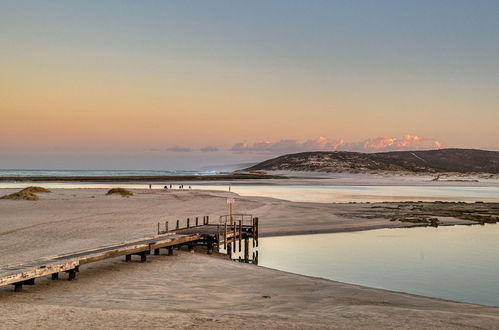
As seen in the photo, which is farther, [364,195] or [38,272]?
[364,195]

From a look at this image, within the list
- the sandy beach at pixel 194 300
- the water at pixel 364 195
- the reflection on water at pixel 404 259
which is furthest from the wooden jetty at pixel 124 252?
the water at pixel 364 195

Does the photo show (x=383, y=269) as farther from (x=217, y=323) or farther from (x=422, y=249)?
(x=217, y=323)

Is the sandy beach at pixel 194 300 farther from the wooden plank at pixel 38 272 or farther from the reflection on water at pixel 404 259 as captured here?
the reflection on water at pixel 404 259

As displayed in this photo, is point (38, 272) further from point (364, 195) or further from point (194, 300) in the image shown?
point (364, 195)

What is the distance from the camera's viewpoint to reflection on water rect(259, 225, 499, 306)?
62.3ft

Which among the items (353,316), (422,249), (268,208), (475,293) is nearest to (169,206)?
(268,208)

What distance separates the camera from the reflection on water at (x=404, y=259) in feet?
62.3

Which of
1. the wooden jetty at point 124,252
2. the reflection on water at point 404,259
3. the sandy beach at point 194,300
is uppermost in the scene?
the wooden jetty at point 124,252

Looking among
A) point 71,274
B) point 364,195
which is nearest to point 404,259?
point 71,274

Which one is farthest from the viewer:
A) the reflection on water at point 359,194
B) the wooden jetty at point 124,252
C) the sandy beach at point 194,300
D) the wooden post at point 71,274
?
the reflection on water at point 359,194

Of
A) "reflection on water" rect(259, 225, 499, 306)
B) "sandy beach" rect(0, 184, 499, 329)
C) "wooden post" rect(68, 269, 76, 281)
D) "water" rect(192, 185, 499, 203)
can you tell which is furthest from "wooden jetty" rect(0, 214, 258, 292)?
"water" rect(192, 185, 499, 203)

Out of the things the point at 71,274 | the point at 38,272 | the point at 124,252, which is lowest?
the point at 71,274

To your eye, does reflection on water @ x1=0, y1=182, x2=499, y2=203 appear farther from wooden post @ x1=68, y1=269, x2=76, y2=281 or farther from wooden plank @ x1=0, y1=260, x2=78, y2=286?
wooden plank @ x1=0, y1=260, x2=78, y2=286

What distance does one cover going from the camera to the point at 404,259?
80.0 ft
